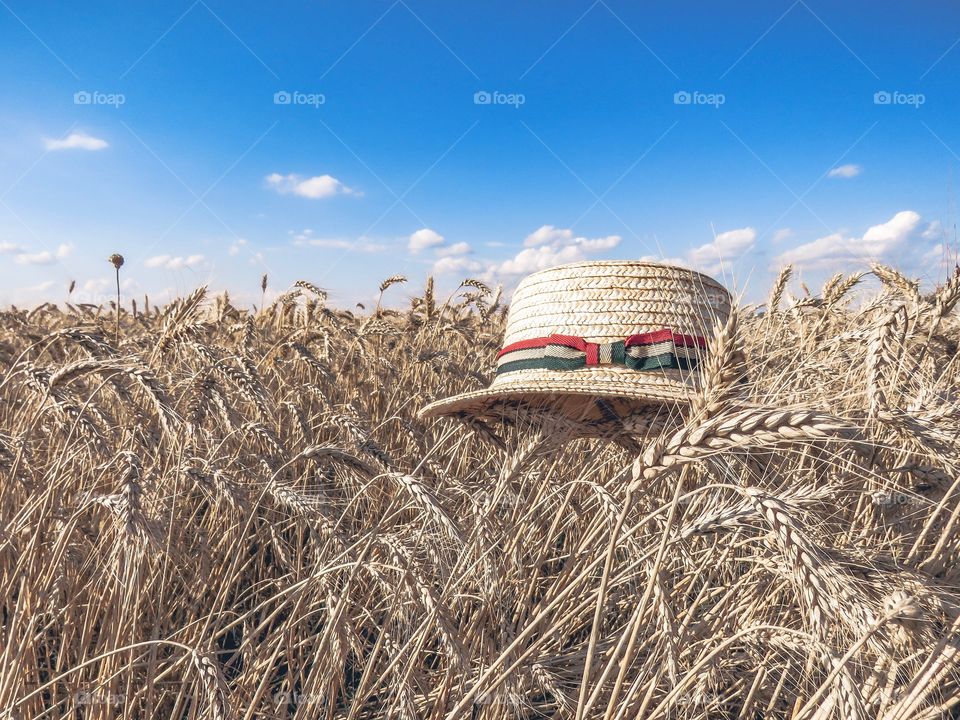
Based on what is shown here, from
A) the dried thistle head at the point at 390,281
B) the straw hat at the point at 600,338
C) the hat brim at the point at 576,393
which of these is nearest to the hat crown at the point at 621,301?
the straw hat at the point at 600,338

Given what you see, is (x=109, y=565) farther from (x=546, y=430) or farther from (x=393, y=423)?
(x=393, y=423)

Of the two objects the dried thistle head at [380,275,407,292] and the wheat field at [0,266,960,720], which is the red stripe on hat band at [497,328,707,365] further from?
the dried thistle head at [380,275,407,292]

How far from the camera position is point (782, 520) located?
47.1 inches

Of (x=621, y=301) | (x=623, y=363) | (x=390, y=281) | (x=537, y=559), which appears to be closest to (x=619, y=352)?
Answer: (x=623, y=363)

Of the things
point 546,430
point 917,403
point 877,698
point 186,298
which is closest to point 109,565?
point 186,298

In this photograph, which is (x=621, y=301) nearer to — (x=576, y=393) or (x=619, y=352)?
(x=619, y=352)

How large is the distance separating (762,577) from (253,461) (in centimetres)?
201

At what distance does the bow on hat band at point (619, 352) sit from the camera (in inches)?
81.9

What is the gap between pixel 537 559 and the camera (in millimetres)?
2227

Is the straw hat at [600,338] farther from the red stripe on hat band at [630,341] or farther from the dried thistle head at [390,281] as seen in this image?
the dried thistle head at [390,281]

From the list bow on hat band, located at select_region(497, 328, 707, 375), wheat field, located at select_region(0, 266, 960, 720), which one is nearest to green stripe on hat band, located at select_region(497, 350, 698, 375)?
bow on hat band, located at select_region(497, 328, 707, 375)

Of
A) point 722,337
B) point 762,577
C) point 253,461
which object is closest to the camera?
point 722,337

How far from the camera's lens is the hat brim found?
1.91 meters

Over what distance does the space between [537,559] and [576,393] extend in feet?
1.97
